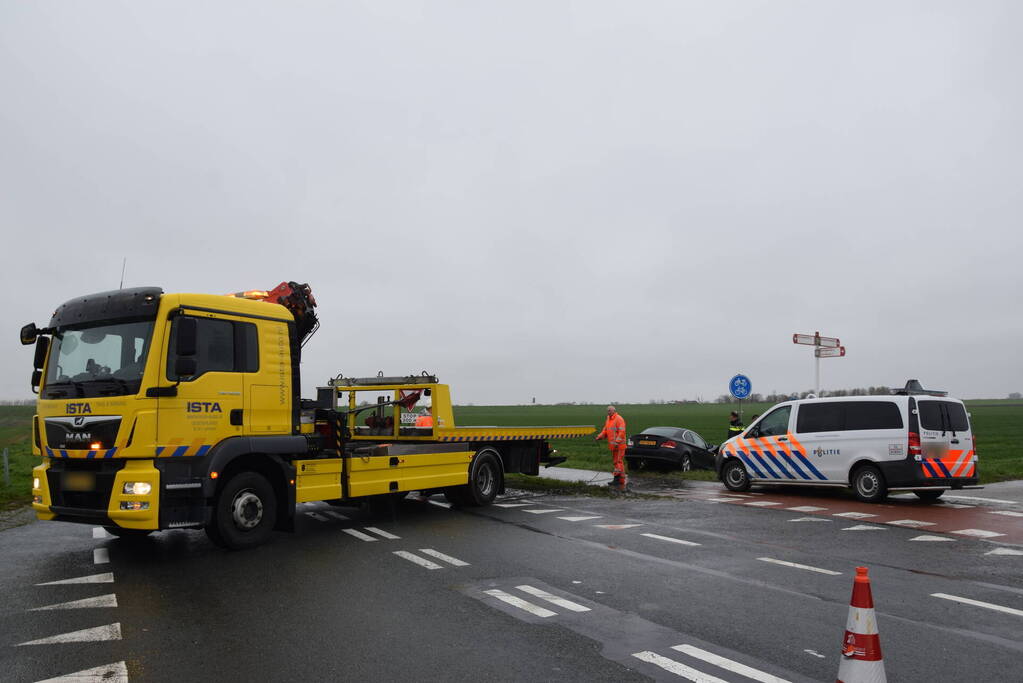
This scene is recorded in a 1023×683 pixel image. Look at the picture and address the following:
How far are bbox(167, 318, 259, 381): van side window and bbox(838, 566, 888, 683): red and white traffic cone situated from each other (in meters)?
7.05

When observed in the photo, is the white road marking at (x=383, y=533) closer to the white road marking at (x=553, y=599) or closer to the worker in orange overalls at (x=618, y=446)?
the white road marking at (x=553, y=599)

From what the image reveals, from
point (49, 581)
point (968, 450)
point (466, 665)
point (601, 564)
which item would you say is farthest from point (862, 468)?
point (49, 581)

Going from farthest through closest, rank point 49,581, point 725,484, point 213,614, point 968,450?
point 725,484 < point 968,450 < point 49,581 < point 213,614

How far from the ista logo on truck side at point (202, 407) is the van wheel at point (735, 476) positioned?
36.4ft

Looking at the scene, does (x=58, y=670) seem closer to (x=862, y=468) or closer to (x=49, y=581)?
(x=49, y=581)

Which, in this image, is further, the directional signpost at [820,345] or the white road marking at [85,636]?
the directional signpost at [820,345]

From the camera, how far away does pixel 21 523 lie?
11.9m

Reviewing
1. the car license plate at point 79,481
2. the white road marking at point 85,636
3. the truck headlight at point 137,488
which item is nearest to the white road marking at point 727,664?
the white road marking at point 85,636

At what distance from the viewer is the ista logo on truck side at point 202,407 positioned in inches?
337

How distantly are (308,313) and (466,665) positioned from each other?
7.30m

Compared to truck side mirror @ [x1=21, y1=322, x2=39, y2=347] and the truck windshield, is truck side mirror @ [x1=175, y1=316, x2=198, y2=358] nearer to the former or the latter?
the truck windshield

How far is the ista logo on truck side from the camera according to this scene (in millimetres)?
8562

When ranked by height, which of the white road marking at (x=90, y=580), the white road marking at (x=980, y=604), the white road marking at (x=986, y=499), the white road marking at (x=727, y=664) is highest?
the white road marking at (x=90, y=580)

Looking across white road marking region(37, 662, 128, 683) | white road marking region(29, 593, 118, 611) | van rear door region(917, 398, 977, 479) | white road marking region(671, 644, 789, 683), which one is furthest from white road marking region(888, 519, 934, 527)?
white road marking region(37, 662, 128, 683)
